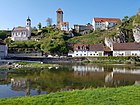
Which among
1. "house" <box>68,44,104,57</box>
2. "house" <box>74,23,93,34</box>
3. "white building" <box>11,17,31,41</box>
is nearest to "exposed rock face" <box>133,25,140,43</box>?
"house" <box>68,44,104,57</box>

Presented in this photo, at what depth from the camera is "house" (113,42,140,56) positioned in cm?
8588

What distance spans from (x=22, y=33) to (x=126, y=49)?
59.1 metres

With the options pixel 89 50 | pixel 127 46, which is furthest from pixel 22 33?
pixel 127 46

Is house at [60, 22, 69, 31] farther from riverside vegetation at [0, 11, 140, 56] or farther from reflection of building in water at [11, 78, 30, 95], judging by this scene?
reflection of building in water at [11, 78, 30, 95]

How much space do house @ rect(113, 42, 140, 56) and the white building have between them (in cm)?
5131

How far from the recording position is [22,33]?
12419 centimetres

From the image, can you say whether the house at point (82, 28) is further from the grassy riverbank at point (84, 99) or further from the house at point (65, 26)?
the grassy riverbank at point (84, 99)


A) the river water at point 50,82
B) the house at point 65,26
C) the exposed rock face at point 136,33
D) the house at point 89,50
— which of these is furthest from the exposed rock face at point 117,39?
the river water at point 50,82

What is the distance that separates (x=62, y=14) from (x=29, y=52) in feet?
218

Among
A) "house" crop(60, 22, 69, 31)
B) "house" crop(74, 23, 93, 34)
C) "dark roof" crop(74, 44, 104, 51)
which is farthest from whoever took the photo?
"house" crop(60, 22, 69, 31)

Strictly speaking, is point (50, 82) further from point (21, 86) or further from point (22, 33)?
point (22, 33)

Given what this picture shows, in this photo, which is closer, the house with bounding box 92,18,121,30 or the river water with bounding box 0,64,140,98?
the river water with bounding box 0,64,140,98

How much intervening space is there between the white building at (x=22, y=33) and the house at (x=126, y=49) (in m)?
51.3

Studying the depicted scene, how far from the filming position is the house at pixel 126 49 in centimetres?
8588
